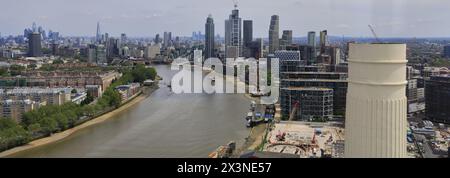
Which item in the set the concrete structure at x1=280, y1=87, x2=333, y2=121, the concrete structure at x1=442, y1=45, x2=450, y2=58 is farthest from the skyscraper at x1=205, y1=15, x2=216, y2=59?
the concrete structure at x1=280, y1=87, x2=333, y2=121

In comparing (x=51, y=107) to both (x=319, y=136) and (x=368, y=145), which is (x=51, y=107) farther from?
(x=368, y=145)

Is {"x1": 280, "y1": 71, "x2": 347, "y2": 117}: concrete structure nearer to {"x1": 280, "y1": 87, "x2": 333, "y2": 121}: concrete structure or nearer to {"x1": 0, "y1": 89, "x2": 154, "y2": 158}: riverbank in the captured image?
{"x1": 280, "y1": 87, "x2": 333, "y2": 121}: concrete structure

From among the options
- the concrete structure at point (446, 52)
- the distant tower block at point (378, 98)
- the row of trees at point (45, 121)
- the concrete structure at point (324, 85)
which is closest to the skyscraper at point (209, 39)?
the concrete structure at point (446, 52)

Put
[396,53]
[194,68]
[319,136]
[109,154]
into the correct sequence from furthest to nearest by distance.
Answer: [194,68], [319,136], [109,154], [396,53]

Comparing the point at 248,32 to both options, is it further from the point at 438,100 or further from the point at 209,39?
the point at 438,100

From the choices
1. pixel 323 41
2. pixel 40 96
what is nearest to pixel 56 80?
pixel 40 96

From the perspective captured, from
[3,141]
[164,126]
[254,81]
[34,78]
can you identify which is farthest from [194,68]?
[3,141]

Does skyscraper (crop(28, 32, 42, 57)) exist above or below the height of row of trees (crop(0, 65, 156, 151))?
above

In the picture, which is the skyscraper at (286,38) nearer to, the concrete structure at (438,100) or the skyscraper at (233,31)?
the skyscraper at (233,31)
